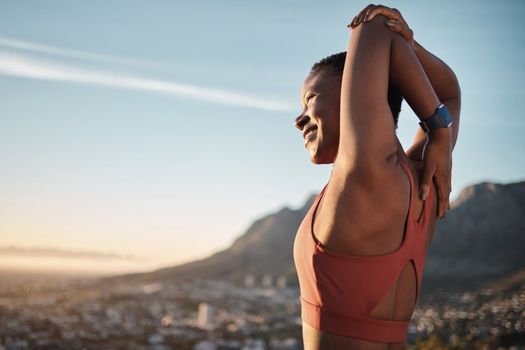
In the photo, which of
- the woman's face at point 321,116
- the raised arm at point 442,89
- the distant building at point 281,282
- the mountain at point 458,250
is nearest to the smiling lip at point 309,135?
the woman's face at point 321,116

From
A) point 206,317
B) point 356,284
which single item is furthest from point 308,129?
point 206,317

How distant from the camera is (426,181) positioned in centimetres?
128

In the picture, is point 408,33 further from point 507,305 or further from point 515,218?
point 515,218

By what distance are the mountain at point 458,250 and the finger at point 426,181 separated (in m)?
54.3

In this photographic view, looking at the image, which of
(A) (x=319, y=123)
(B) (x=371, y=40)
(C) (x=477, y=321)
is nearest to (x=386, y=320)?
(A) (x=319, y=123)

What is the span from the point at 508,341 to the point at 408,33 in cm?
2607

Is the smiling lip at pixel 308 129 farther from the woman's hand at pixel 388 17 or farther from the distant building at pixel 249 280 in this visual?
the distant building at pixel 249 280

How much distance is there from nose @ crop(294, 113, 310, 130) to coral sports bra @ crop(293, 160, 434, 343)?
36 cm

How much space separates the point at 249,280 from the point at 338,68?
78322mm

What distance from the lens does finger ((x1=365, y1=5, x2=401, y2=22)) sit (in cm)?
123

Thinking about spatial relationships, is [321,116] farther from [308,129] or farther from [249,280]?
[249,280]

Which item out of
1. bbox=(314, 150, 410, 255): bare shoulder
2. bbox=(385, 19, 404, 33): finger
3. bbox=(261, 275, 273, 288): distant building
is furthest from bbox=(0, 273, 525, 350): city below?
bbox=(385, 19, 404, 33): finger

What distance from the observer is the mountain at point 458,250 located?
5838 cm

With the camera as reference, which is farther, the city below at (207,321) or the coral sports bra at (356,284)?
the city below at (207,321)
